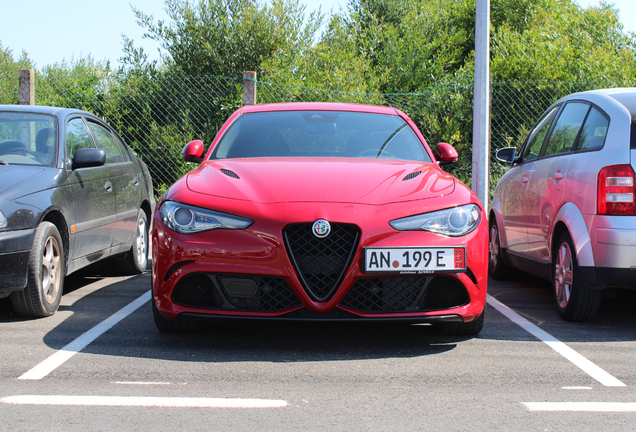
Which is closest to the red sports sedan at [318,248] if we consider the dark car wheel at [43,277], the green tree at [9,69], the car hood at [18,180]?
the dark car wheel at [43,277]

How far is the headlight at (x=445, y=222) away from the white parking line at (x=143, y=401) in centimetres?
122

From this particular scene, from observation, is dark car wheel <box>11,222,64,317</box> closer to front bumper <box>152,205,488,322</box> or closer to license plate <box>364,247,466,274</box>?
front bumper <box>152,205,488,322</box>

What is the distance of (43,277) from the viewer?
4836 mm

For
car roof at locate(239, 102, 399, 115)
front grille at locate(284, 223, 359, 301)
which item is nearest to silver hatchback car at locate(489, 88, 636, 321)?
car roof at locate(239, 102, 399, 115)

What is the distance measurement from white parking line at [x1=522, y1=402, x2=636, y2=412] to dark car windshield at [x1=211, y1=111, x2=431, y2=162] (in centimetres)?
218

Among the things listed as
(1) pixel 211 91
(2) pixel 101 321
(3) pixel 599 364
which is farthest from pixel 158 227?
(1) pixel 211 91

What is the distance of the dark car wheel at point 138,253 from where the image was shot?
6.94m

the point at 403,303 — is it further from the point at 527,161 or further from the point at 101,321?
the point at 527,161

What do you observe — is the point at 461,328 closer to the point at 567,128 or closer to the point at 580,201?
the point at 580,201

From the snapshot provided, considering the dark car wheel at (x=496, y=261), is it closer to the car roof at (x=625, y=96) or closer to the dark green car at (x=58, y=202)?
the car roof at (x=625, y=96)

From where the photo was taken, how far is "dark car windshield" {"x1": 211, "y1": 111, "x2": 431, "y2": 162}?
4.91 metres

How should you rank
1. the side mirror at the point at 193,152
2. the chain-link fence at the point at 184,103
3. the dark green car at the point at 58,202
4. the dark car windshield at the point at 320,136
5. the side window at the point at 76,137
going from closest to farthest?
the dark green car at the point at 58,202, the dark car windshield at the point at 320,136, the side mirror at the point at 193,152, the side window at the point at 76,137, the chain-link fence at the point at 184,103

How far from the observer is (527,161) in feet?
20.5

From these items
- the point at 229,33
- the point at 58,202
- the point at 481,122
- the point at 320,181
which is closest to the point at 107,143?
the point at 58,202
